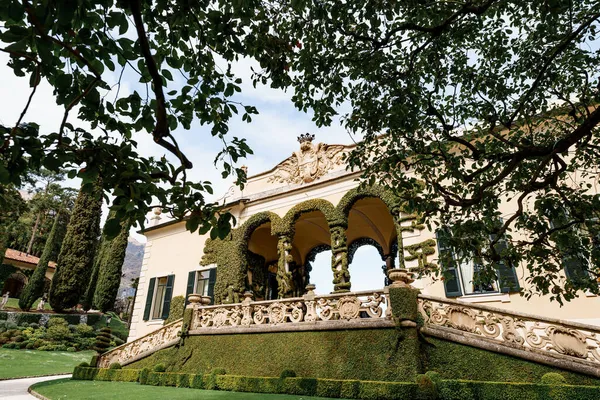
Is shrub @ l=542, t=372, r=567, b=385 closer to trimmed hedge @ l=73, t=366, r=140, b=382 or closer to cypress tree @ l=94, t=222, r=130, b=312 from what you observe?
trimmed hedge @ l=73, t=366, r=140, b=382

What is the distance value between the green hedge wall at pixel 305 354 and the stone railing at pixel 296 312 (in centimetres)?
30

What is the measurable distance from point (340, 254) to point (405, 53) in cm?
873

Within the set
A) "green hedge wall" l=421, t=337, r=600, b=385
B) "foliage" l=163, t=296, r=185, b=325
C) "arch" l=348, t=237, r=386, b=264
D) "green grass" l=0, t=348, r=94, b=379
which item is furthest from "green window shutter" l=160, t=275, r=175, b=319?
"green hedge wall" l=421, t=337, r=600, b=385

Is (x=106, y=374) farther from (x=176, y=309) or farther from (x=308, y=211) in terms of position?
(x=308, y=211)

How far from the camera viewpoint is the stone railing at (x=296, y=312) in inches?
384

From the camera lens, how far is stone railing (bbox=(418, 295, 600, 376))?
24.1 feet

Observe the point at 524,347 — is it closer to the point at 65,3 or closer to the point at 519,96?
the point at 519,96

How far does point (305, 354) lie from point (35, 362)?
15968mm

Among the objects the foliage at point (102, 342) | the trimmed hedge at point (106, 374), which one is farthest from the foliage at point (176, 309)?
the trimmed hedge at point (106, 374)

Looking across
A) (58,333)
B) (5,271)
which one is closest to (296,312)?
(58,333)

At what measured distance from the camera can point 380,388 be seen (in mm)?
7664

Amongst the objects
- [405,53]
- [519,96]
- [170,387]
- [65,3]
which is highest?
[405,53]

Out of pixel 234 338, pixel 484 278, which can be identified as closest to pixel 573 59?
pixel 484 278

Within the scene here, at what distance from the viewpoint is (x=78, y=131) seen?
3.68 m
